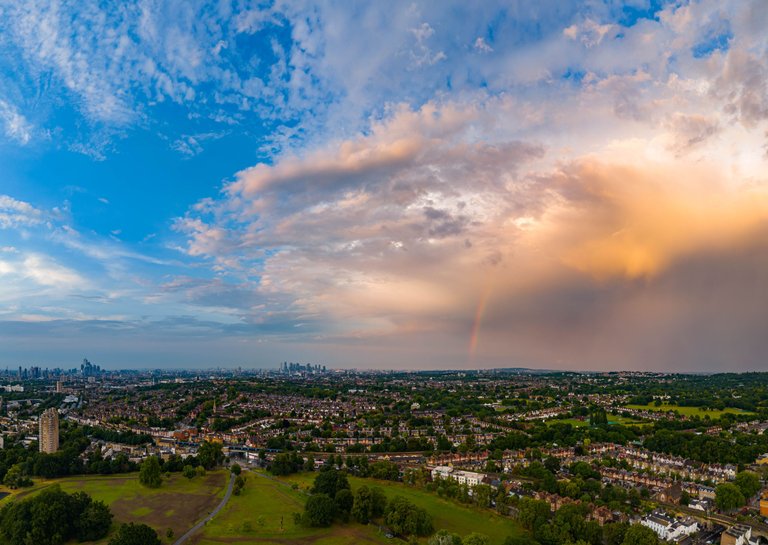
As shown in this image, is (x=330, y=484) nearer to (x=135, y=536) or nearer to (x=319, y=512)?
(x=319, y=512)

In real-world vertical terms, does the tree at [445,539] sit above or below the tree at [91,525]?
Answer: above

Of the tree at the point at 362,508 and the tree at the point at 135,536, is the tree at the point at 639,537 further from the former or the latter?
the tree at the point at 135,536

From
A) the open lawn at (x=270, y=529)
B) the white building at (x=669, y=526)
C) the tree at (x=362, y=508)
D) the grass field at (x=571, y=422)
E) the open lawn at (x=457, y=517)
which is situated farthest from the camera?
the grass field at (x=571, y=422)

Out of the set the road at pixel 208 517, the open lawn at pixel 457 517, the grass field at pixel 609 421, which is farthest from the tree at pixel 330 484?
the grass field at pixel 609 421

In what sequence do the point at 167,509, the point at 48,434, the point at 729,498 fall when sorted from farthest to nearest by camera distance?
the point at 48,434
the point at 167,509
the point at 729,498

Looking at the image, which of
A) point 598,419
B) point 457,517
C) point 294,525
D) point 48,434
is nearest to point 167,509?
point 294,525
